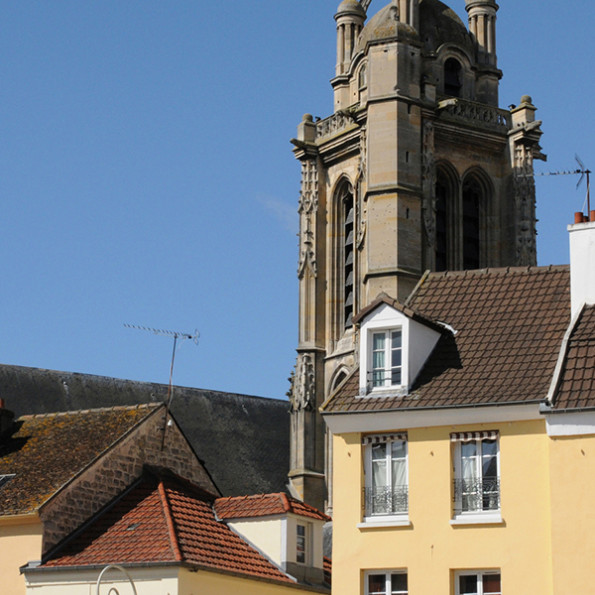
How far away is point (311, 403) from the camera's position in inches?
2062

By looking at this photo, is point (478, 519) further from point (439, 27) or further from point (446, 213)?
point (439, 27)

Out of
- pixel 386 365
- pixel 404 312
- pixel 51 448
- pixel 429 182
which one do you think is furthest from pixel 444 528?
pixel 429 182

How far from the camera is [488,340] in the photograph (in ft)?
77.4

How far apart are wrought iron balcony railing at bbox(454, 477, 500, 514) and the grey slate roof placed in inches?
1056

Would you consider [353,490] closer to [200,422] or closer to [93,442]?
[93,442]

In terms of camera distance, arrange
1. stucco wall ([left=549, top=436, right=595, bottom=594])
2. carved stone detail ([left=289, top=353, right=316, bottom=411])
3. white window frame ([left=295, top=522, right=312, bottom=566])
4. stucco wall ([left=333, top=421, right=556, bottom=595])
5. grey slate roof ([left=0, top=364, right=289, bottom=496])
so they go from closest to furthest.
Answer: stucco wall ([left=549, top=436, right=595, bottom=594]) → stucco wall ([left=333, top=421, right=556, bottom=595]) → white window frame ([left=295, top=522, right=312, bottom=566]) → grey slate roof ([left=0, top=364, right=289, bottom=496]) → carved stone detail ([left=289, top=353, right=316, bottom=411])

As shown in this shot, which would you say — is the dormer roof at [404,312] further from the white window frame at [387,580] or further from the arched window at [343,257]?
the arched window at [343,257]

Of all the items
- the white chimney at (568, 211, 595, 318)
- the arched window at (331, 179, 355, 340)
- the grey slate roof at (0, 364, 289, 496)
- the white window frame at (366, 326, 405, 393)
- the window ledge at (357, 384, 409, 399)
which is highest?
the arched window at (331, 179, 355, 340)

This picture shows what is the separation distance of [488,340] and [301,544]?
24.7ft

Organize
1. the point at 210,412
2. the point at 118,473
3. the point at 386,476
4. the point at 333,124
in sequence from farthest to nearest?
1. the point at 333,124
2. the point at 210,412
3. the point at 118,473
4. the point at 386,476

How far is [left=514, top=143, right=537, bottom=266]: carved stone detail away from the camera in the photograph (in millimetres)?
54219

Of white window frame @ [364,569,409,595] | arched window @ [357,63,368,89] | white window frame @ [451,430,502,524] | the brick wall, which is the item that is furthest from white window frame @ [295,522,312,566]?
arched window @ [357,63,368,89]

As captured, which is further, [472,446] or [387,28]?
[387,28]

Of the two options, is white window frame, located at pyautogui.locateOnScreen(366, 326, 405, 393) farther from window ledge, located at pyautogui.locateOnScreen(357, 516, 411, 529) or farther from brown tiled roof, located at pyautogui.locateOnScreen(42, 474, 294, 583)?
brown tiled roof, located at pyautogui.locateOnScreen(42, 474, 294, 583)
